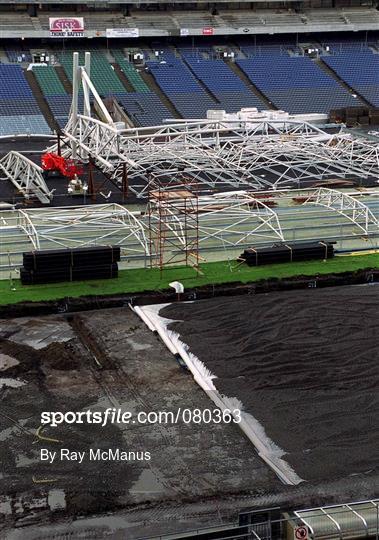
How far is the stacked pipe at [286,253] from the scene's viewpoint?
82.5 ft

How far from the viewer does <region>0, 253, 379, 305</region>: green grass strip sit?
22812 millimetres

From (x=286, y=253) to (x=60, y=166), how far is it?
13.0 meters

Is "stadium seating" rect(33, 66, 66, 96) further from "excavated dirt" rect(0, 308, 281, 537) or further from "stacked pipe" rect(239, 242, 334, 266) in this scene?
"excavated dirt" rect(0, 308, 281, 537)

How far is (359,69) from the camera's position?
55500 millimetres

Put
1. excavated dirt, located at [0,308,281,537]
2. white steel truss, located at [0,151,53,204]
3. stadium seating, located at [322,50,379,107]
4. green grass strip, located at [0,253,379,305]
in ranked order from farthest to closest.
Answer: stadium seating, located at [322,50,379,107]
white steel truss, located at [0,151,53,204]
green grass strip, located at [0,253,379,305]
excavated dirt, located at [0,308,281,537]

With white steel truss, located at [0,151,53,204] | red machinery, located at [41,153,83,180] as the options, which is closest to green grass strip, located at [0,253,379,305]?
white steel truss, located at [0,151,53,204]

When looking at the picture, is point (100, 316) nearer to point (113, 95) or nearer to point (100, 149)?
point (100, 149)

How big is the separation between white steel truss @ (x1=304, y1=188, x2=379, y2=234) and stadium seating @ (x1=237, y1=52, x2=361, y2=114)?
805 inches

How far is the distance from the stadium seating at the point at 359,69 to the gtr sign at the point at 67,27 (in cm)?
1434

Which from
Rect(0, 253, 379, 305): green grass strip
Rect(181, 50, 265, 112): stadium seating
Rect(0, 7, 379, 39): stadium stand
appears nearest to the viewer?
Rect(0, 253, 379, 305): green grass strip

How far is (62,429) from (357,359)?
20.1ft

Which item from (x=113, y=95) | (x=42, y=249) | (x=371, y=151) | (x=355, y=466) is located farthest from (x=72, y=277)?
(x=113, y=95)

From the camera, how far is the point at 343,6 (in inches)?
2363

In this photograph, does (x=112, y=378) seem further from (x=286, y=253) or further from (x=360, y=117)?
(x=360, y=117)
